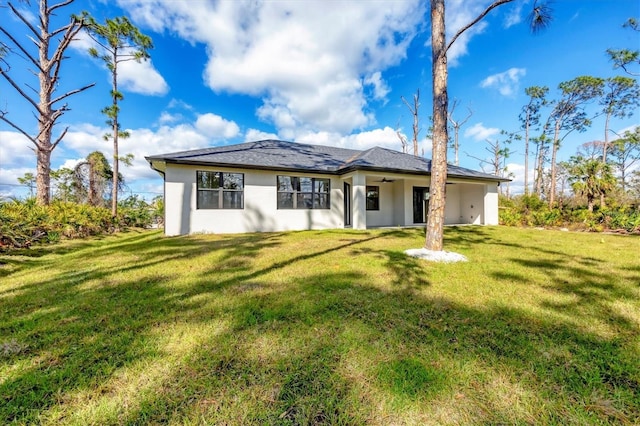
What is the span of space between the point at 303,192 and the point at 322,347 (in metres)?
9.42

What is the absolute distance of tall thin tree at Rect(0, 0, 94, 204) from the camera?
340 inches

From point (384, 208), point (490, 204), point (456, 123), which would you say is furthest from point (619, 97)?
point (384, 208)

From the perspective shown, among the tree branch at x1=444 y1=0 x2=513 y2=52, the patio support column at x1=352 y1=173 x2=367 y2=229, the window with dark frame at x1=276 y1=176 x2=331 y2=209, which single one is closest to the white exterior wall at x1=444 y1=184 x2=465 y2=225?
the patio support column at x1=352 y1=173 x2=367 y2=229

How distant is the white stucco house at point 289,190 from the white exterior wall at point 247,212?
0.03 m

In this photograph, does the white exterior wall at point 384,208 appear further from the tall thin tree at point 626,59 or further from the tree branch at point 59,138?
the tall thin tree at point 626,59

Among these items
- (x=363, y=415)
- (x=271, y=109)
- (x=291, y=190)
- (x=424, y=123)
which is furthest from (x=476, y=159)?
(x=363, y=415)

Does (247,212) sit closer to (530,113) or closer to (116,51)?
(116,51)

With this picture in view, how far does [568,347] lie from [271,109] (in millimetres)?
20932

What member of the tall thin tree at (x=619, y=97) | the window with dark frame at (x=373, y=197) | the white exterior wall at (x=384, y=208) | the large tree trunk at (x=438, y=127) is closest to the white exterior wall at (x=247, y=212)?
the window with dark frame at (x=373, y=197)

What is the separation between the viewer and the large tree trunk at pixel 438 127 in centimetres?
524

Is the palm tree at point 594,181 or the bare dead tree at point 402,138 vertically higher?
the bare dead tree at point 402,138

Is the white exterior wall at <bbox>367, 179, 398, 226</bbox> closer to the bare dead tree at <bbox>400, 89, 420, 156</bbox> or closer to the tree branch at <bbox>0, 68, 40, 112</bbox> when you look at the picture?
the bare dead tree at <bbox>400, 89, 420, 156</bbox>

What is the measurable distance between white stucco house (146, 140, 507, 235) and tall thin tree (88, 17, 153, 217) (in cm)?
427

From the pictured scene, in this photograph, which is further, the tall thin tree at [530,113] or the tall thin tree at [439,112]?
the tall thin tree at [530,113]
